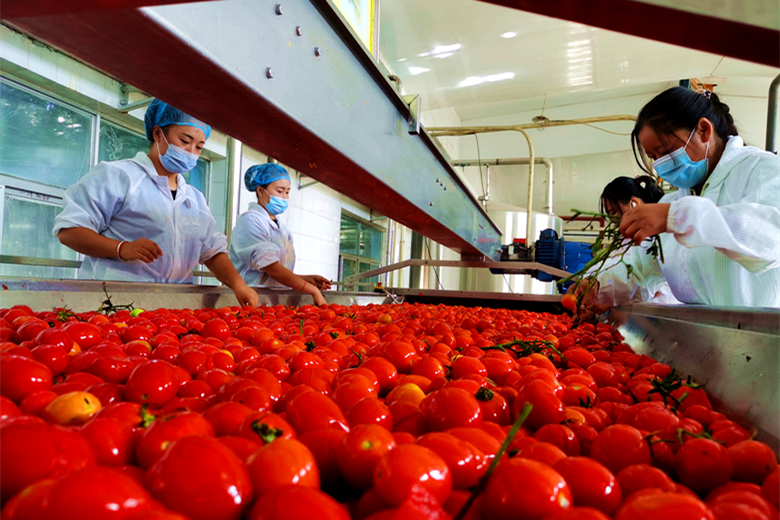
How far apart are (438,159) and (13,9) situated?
7.58 feet

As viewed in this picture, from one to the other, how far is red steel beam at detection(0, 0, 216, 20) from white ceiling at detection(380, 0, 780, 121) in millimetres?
4958

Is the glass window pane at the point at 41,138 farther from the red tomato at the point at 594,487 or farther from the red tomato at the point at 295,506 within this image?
the red tomato at the point at 594,487

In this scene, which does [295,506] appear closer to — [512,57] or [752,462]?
[752,462]

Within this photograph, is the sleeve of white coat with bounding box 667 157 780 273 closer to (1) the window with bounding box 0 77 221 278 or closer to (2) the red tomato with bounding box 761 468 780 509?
(2) the red tomato with bounding box 761 468 780 509

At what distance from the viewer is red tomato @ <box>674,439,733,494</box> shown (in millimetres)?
748

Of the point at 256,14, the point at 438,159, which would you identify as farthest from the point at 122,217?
the point at 256,14

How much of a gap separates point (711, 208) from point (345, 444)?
182 cm

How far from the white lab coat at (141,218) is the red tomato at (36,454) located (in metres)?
2.45

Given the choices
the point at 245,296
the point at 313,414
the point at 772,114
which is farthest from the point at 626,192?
the point at 313,414

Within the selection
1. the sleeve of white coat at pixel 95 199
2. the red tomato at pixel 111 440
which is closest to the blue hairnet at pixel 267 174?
the sleeve of white coat at pixel 95 199

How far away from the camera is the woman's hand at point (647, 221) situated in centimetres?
190

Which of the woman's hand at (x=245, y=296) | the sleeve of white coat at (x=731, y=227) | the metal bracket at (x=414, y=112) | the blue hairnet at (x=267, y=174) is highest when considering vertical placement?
the blue hairnet at (x=267, y=174)

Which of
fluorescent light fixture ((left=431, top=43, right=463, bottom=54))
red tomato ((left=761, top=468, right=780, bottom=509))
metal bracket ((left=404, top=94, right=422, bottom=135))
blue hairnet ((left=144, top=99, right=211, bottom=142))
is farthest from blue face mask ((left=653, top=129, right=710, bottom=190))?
fluorescent light fixture ((left=431, top=43, right=463, bottom=54))

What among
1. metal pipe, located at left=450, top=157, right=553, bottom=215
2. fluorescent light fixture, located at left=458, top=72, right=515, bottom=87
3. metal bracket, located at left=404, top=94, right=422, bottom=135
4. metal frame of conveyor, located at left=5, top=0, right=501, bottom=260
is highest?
fluorescent light fixture, located at left=458, top=72, right=515, bottom=87
